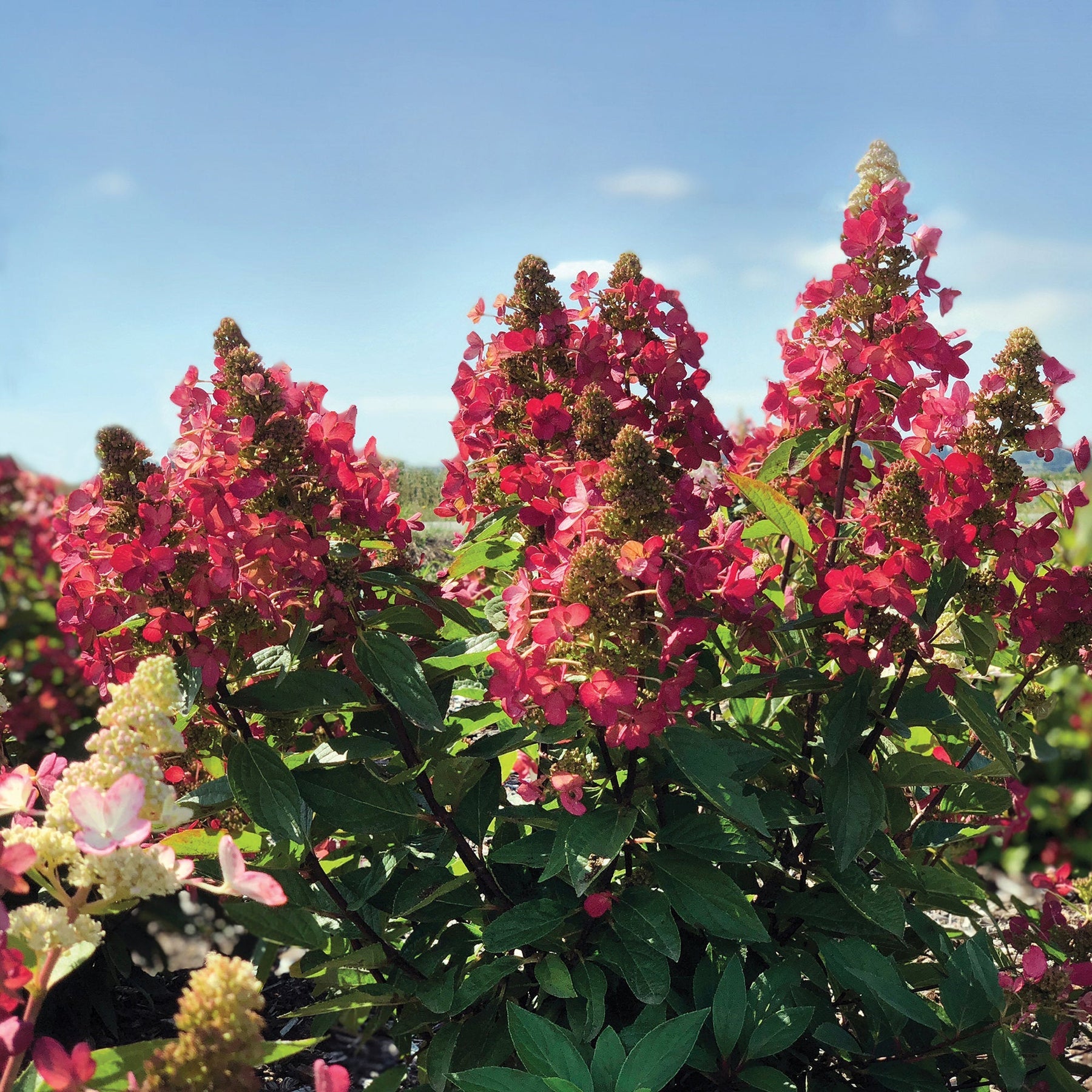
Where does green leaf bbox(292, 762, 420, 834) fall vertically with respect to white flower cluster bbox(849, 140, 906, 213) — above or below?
below

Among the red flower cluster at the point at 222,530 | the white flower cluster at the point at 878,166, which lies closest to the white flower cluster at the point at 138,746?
the red flower cluster at the point at 222,530

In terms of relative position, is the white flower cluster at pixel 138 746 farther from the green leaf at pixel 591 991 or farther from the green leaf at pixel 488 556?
the green leaf at pixel 488 556

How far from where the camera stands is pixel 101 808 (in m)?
0.93

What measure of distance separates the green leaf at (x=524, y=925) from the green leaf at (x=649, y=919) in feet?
0.36

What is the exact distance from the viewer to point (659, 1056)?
61.1 inches

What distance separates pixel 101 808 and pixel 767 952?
1614mm

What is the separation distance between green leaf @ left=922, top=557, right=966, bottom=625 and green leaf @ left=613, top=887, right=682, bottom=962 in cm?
74

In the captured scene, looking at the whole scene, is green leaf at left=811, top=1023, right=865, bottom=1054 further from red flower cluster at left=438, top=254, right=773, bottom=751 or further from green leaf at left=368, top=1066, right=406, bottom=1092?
green leaf at left=368, top=1066, right=406, bottom=1092

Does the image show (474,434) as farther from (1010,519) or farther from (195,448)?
(1010,519)

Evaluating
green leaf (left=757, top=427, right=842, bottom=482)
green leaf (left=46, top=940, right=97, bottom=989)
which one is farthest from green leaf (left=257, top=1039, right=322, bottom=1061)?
green leaf (left=757, top=427, right=842, bottom=482)

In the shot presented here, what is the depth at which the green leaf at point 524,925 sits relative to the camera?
1.85 meters

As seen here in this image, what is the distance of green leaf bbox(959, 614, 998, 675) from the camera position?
6.49 ft

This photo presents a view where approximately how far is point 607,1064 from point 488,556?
43.2 inches

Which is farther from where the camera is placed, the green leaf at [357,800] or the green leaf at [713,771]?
the green leaf at [357,800]
